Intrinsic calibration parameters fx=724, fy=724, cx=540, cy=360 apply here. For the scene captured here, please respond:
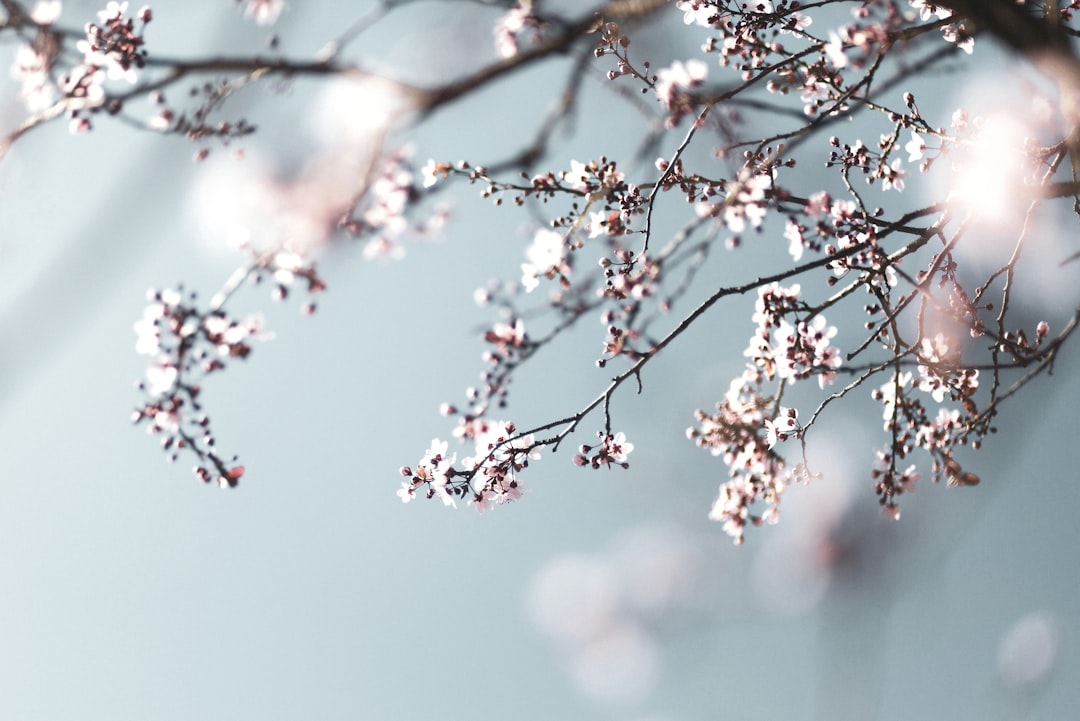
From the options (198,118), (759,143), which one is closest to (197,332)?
(198,118)

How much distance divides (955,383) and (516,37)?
423cm

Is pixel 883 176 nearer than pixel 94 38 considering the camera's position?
No

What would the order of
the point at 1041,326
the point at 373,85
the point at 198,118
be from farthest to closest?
the point at 1041,326, the point at 198,118, the point at 373,85

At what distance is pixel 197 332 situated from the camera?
4.82m

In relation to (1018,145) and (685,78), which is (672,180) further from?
(1018,145)

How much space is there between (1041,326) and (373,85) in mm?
5046

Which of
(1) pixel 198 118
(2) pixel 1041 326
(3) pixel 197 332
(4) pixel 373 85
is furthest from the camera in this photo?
(2) pixel 1041 326

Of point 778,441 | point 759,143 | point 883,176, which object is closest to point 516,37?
point 759,143

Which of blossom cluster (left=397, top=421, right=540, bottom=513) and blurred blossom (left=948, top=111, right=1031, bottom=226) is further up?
blurred blossom (left=948, top=111, right=1031, bottom=226)

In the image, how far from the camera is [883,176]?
554 centimetres

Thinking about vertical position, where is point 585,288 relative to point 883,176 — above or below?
below

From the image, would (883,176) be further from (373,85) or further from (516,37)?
(373,85)

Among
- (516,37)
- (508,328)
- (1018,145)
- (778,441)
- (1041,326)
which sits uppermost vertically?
(516,37)

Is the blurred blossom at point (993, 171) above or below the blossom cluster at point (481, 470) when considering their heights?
above
